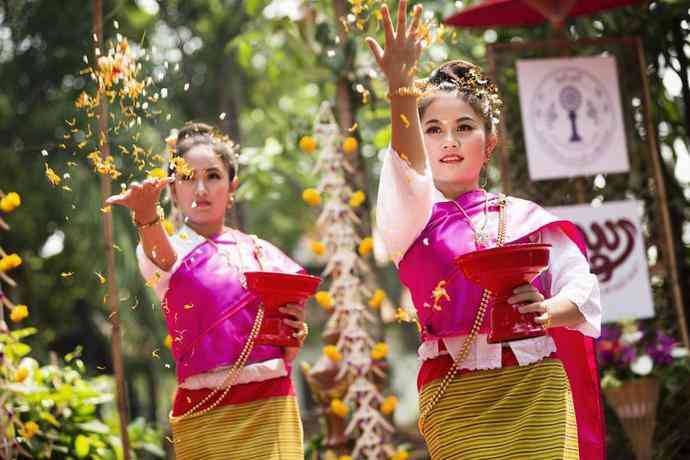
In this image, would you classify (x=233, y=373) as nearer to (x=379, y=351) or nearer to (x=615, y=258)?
(x=379, y=351)

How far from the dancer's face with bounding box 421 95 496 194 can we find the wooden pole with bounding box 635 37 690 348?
126 inches

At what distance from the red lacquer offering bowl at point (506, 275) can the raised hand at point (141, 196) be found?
42.8 inches

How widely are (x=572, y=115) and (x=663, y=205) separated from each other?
0.80 metres

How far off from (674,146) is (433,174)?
4198 mm

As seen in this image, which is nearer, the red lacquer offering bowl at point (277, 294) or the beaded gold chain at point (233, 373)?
the red lacquer offering bowl at point (277, 294)

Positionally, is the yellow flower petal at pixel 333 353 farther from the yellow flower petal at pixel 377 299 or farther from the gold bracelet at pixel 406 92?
the gold bracelet at pixel 406 92

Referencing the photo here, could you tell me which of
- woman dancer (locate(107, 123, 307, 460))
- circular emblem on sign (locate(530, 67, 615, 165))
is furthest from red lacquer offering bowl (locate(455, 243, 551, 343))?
circular emblem on sign (locate(530, 67, 615, 165))

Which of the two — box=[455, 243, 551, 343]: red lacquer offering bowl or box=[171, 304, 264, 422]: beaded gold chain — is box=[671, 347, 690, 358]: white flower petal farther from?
box=[455, 243, 551, 343]: red lacquer offering bowl

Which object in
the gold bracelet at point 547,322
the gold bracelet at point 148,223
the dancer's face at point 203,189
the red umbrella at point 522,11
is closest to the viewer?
the gold bracelet at point 547,322

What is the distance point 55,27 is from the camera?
878cm

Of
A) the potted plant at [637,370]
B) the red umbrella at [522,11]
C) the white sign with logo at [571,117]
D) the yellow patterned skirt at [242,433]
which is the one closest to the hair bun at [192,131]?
the yellow patterned skirt at [242,433]

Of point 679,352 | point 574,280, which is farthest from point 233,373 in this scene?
point 679,352

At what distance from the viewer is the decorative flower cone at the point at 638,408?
5.52 m

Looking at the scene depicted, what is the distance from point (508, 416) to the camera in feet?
9.85
